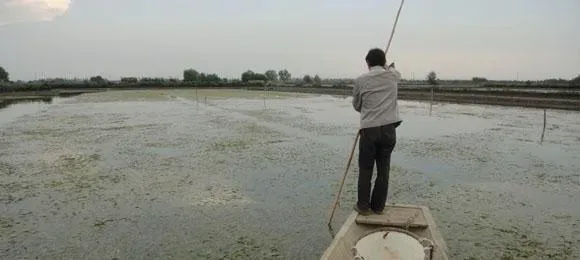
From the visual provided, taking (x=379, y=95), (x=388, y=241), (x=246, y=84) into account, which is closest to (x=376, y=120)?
(x=379, y=95)

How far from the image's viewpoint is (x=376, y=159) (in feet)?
13.4

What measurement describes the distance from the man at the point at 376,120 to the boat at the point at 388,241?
0.31 metres

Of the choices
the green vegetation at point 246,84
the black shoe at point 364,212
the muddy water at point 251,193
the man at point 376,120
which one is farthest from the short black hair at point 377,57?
the green vegetation at point 246,84

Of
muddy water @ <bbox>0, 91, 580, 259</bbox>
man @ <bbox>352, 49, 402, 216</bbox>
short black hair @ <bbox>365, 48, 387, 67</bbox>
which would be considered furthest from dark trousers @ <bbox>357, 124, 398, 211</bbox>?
muddy water @ <bbox>0, 91, 580, 259</bbox>

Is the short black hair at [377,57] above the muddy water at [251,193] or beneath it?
above

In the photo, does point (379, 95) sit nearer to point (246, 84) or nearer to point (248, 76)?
point (246, 84)

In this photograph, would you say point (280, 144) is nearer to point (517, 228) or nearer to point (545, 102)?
point (517, 228)

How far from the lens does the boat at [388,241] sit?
2979mm

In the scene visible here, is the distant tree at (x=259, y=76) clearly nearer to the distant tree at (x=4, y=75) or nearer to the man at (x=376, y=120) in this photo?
the distant tree at (x=4, y=75)

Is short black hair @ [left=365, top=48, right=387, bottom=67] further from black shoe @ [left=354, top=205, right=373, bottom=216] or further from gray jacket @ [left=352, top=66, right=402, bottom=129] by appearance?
black shoe @ [left=354, top=205, right=373, bottom=216]

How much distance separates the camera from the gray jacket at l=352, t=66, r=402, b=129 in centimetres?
384

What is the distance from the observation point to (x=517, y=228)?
5105 mm

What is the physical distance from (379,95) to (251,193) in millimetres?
3397

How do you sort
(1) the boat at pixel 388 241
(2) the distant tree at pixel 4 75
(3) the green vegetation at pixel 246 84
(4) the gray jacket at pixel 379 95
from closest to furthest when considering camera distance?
(1) the boat at pixel 388 241 < (4) the gray jacket at pixel 379 95 < (3) the green vegetation at pixel 246 84 < (2) the distant tree at pixel 4 75
